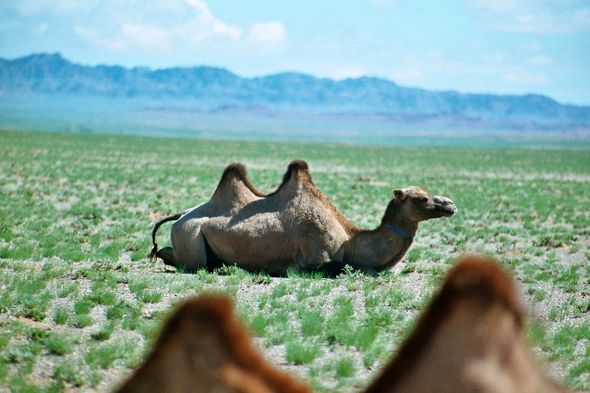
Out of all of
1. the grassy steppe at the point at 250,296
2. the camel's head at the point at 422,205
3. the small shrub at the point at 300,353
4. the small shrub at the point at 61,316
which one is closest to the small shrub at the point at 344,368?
the grassy steppe at the point at 250,296

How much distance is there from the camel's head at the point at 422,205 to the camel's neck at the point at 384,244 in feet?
0.47

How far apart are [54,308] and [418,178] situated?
95.2 feet

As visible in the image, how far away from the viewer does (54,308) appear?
6602 mm

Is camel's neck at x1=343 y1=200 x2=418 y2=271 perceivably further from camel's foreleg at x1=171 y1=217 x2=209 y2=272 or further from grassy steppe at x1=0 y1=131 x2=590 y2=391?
camel's foreleg at x1=171 y1=217 x2=209 y2=272

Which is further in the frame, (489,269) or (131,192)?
(131,192)

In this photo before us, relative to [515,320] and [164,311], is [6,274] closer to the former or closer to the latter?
[164,311]

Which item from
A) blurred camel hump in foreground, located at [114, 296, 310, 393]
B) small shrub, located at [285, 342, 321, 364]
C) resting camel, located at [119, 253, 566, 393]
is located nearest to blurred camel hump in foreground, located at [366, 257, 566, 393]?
resting camel, located at [119, 253, 566, 393]

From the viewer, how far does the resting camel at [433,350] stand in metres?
1.87

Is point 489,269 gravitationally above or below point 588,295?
above

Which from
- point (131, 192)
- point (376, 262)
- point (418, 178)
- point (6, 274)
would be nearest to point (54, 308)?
point (6, 274)

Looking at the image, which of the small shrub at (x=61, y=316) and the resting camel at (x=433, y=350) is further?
the small shrub at (x=61, y=316)

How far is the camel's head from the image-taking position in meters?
8.80

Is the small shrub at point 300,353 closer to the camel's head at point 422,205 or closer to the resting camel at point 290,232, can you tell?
the resting camel at point 290,232

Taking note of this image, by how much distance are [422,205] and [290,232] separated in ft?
6.44
